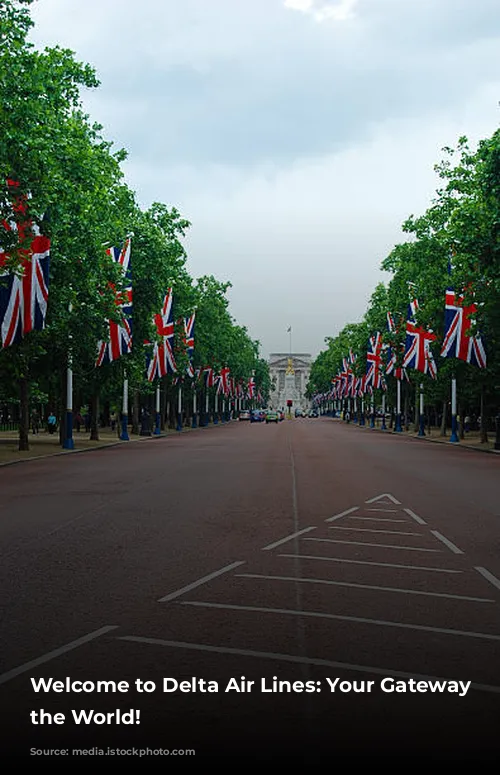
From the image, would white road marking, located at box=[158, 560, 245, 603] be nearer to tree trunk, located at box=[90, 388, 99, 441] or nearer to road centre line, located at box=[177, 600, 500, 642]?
road centre line, located at box=[177, 600, 500, 642]

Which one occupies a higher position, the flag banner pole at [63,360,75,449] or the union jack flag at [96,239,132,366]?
the union jack flag at [96,239,132,366]

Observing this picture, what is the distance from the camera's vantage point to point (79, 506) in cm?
1725

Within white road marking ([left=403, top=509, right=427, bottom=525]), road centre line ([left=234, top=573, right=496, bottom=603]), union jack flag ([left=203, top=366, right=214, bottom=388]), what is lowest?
white road marking ([left=403, top=509, right=427, bottom=525])

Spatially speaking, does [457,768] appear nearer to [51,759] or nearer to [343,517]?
[51,759]

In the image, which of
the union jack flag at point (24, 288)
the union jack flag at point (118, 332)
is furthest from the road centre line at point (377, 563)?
the union jack flag at point (118, 332)

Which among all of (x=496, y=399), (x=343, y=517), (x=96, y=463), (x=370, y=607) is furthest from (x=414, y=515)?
(x=496, y=399)

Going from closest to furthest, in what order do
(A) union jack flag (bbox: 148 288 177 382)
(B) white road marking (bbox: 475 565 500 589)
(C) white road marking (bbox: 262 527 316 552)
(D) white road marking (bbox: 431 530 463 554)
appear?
(B) white road marking (bbox: 475 565 500 589)
(C) white road marking (bbox: 262 527 316 552)
(D) white road marking (bbox: 431 530 463 554)
(A) union jack flag (bbox: 148 288 177 382)

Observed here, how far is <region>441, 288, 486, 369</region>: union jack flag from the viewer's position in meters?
40.1

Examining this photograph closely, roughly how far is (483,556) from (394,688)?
20.4 ft

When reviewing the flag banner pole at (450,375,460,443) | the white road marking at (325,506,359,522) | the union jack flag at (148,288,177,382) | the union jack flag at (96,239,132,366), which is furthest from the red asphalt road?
the flag banner pole at (450,375,460,443)

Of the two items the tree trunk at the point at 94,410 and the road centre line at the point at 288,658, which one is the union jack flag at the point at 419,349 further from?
→ the road centre line at the point at 288,658

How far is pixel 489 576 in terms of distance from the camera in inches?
403

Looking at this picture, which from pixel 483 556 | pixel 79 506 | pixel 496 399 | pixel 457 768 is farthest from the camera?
pixel 496 399

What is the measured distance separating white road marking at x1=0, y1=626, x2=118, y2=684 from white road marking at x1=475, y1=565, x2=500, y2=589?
166 inches
